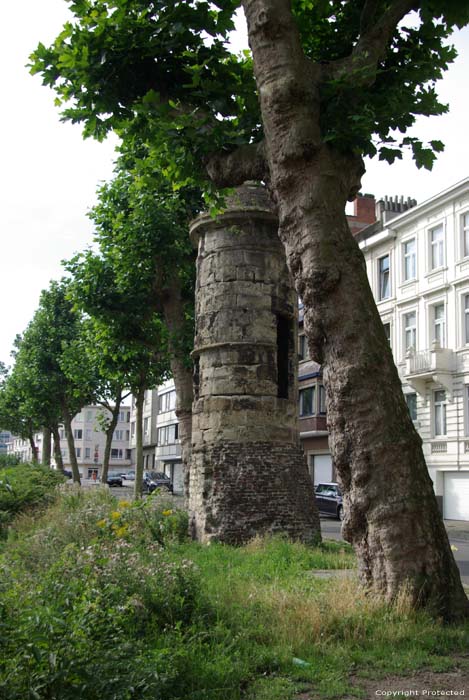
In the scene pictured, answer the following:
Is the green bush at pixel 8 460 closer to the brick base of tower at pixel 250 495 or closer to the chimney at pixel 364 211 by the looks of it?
the chimney at pixel 364 211

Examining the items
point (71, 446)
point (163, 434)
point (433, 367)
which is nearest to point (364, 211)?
point (433, 367)

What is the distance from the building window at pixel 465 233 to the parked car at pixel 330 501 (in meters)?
11.1

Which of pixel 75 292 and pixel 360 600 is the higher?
pixel 75 292

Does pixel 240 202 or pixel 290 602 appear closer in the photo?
pixel 290 602

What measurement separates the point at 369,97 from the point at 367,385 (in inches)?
138

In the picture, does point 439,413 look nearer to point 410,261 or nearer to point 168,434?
point 410,261

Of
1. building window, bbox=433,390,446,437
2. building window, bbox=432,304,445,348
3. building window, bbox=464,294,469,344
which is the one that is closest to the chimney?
building window, bbox=432,304,445,348

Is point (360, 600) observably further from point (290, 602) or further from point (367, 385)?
point (367, 385)

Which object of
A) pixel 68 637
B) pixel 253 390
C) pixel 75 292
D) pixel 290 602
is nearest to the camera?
pixel 68 637

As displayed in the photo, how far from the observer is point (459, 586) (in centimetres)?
723

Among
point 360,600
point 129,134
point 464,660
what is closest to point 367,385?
point 360,600

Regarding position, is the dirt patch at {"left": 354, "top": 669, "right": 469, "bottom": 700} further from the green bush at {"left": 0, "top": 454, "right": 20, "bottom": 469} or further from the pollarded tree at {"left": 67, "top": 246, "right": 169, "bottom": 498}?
the green bush at {"left": 0, "top": 454, "right": 20, "bottom": 469}

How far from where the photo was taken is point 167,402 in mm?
72188

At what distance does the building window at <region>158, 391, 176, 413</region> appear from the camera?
2768 inches
